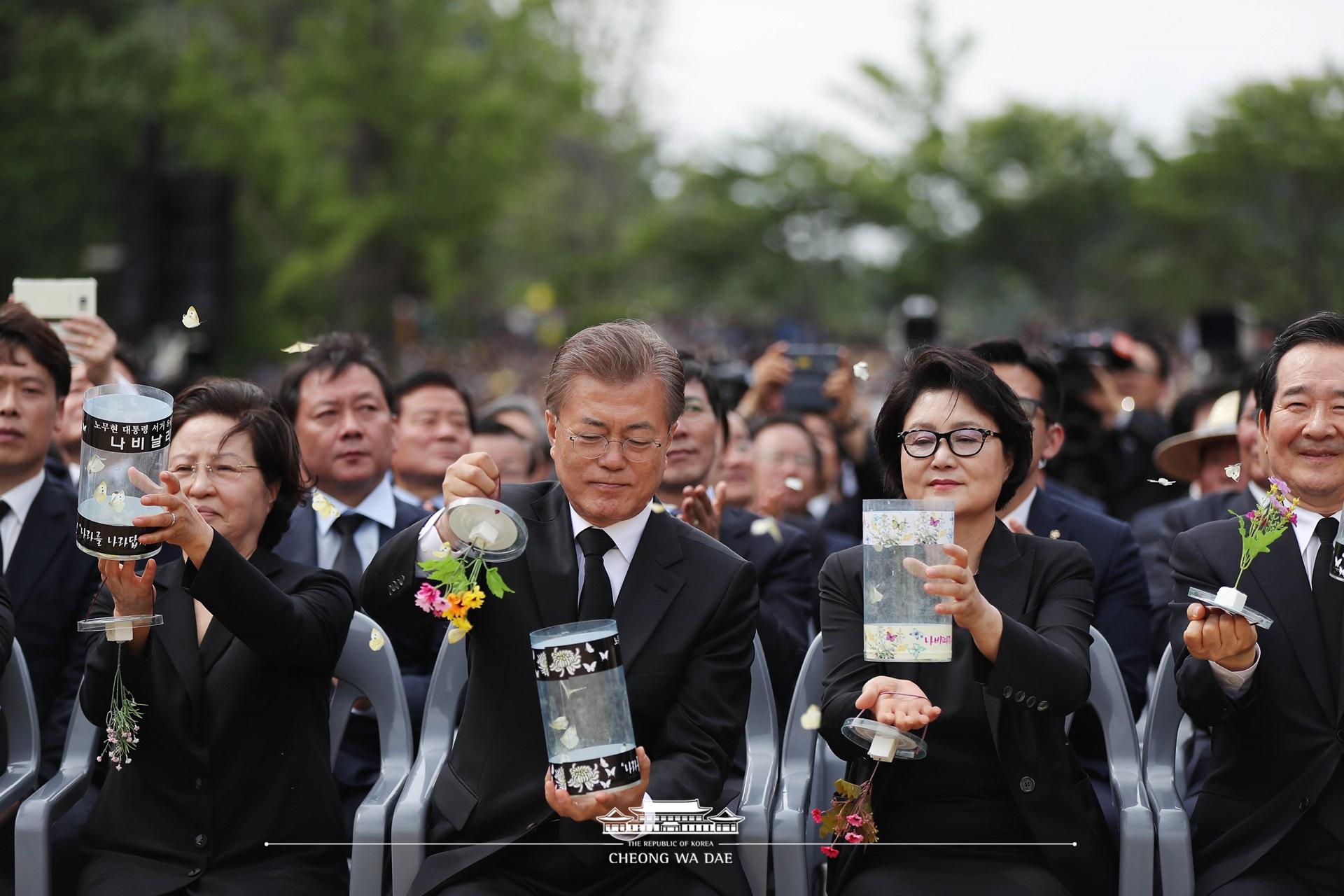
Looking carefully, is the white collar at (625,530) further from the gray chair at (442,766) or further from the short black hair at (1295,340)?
the short black hair at (1295,340)

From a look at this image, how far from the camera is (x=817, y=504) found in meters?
8.00

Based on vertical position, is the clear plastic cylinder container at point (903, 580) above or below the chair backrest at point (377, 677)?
above

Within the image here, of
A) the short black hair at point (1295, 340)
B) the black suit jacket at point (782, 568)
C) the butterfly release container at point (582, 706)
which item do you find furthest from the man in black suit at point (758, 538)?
the short black hair at point (1295, 340)

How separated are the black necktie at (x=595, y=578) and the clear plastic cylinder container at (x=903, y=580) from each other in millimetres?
715

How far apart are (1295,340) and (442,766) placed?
2640 millimetres

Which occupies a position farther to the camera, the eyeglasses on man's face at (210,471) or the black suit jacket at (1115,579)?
the black suit jacket at (1115,579)

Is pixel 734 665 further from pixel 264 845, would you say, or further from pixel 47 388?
pixel 47 388

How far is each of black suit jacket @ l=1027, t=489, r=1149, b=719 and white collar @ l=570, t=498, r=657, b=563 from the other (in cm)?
173

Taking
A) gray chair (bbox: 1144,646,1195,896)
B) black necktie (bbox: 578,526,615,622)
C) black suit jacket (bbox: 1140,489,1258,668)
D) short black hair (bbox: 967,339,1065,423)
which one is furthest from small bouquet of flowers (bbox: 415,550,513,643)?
black suit jacket (bbox: 1140,489,1258,668)

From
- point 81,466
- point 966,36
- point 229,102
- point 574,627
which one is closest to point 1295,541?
point 574,627

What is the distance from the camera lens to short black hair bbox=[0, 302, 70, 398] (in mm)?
4723

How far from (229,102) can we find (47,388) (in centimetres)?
2089

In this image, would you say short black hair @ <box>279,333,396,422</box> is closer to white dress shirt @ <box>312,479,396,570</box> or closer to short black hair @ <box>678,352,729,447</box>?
white dress shirt @ <box>312,479,396,570</box>

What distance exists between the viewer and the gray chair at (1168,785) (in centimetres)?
373
